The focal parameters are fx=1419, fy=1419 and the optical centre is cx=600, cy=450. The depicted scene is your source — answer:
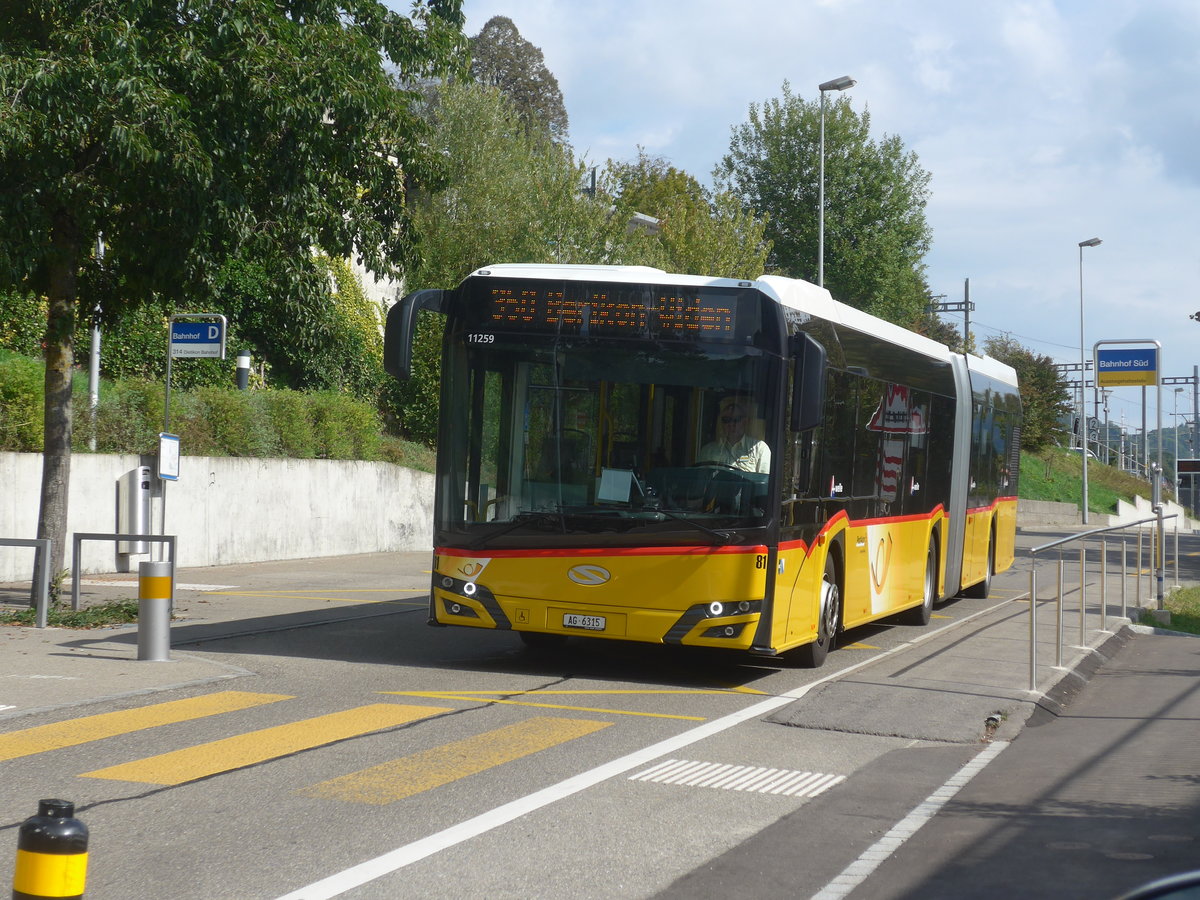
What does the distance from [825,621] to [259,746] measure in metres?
5.33

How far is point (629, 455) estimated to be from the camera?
33.1 ft

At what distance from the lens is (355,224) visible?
47.2 feet

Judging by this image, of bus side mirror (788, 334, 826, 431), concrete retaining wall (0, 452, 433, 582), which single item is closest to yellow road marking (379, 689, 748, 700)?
bus side mirror (788, 334, 826, 431)

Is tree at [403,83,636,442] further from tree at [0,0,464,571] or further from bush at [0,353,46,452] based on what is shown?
tree at [0,0,464,571]

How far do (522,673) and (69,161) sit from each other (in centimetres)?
618

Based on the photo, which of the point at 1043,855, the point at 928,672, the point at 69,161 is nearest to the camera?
the point at 1043,855

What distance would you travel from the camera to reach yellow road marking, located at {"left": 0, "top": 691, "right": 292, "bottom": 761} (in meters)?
7.63

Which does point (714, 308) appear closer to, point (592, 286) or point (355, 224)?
point (592, 286)

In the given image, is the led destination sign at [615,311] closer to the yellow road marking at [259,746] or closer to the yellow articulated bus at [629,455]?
the yellow articulated bus at [629,455]

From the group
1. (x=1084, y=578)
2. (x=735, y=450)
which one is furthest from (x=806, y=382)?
(x=1084, y=578)

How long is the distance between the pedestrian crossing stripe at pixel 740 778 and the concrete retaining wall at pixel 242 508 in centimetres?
1203

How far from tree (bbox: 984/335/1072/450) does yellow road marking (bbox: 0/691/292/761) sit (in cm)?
5781

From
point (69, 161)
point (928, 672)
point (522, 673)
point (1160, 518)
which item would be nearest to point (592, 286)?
point (522, 673)

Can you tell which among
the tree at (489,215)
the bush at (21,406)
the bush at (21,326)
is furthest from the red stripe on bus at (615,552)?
the tree at (489,215)
